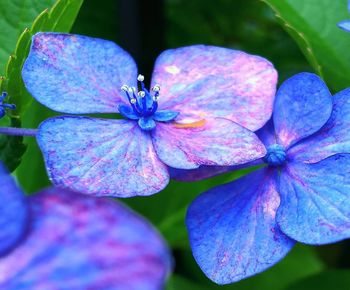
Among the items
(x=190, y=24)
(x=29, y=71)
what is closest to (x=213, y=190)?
(x=29, y=71)

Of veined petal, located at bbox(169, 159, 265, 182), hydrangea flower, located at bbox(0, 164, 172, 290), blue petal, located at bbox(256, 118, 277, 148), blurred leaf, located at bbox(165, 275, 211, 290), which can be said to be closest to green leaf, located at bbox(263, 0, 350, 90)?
blue petal, located at bbox(256, 118, 277, 148)

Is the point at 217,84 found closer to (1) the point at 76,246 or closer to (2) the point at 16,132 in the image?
(2) the point at 16,132

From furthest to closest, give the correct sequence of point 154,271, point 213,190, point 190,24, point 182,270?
point 190,24
point 182,270
point 213,190
point 154,271

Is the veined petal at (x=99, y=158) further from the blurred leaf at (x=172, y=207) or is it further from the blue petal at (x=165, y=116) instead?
the blurred leaf at (x=172, y=207)

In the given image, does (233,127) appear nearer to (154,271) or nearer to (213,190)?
(213,190)

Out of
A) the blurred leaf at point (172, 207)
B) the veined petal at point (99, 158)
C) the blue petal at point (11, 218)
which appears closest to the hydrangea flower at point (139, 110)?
the veined petal at point (99, 158)

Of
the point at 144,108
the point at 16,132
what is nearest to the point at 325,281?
the point at 144,108
